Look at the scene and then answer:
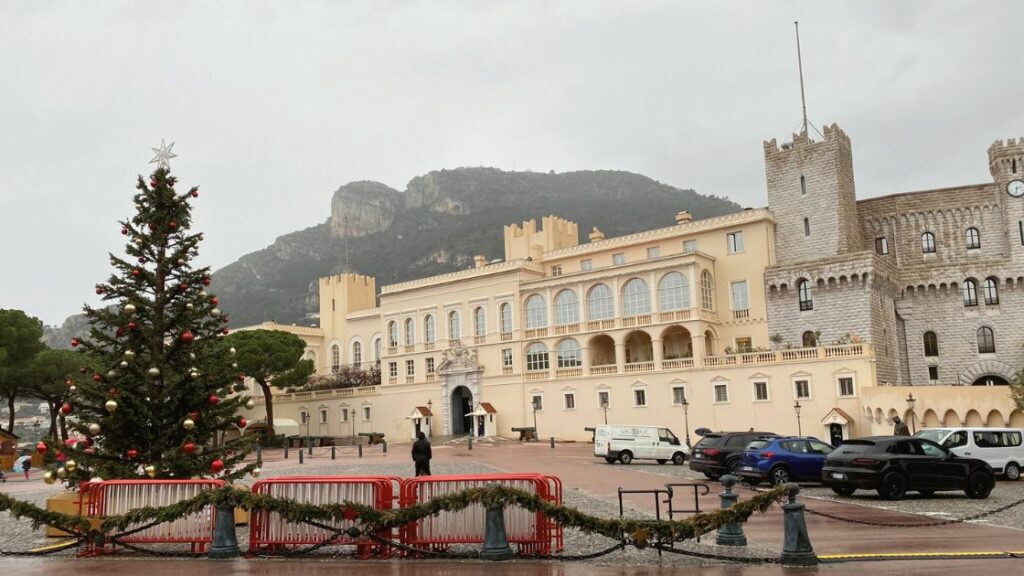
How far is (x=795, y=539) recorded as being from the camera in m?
10.6

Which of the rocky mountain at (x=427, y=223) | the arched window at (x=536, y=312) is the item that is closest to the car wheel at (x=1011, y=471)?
the arched window at (x=536, y=312)

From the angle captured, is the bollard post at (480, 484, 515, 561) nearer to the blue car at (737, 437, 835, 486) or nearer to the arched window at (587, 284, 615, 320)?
the blue car at (737, 437, 835, 486)

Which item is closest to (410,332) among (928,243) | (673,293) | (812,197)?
(673,293)

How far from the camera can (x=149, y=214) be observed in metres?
15.8

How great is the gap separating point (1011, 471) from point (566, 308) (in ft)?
102

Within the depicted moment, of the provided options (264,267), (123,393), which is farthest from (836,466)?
(264,267)

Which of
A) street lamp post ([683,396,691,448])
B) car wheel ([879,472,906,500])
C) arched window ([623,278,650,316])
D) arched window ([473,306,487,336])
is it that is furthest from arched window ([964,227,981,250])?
car wheel ([879,472,906,500])

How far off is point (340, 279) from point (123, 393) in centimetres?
6030

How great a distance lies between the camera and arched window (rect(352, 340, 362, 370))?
70.8 metres

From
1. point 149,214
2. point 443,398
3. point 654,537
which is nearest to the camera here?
point 654,537

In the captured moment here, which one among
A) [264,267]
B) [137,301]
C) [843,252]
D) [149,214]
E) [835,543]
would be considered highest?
[264,267]

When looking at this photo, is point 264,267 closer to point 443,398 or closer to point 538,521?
point 443,398

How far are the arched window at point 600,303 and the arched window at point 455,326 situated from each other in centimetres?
1101

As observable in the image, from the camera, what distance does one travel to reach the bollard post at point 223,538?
1170 cm
